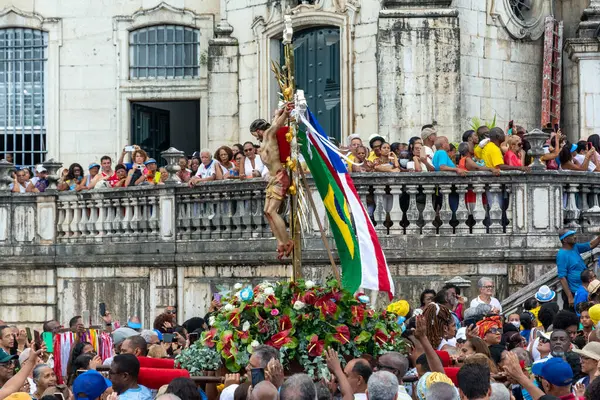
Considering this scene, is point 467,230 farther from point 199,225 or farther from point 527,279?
point 199,225

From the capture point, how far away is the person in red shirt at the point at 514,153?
65.8 ft

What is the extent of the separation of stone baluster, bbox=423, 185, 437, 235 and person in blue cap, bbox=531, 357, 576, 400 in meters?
9.26

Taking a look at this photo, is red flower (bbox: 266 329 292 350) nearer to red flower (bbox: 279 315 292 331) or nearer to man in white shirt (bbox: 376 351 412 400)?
red flower (bbox: 279 315 292 331)

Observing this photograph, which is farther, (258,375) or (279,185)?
(279,185)

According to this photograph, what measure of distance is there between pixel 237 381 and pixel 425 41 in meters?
13.9

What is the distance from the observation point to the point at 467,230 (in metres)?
19.8

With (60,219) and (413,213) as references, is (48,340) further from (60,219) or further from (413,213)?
(60,219)

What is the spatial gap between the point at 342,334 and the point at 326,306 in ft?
0.92

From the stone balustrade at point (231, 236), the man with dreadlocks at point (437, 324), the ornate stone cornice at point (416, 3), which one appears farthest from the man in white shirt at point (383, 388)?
the ornate stone cornice at point (416, 3)

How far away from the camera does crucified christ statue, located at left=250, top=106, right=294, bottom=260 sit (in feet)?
45.9

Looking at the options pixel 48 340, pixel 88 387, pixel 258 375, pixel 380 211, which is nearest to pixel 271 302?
pixel 258 375

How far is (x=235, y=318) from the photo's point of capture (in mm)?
13086

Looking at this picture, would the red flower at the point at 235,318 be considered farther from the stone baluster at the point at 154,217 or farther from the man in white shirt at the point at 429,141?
the stone baluster at the point at 154,217

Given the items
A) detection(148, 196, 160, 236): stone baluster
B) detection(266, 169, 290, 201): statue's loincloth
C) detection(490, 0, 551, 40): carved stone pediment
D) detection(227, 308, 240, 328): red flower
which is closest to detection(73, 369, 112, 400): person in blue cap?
detection(227, 308, 240, 328): red flower
